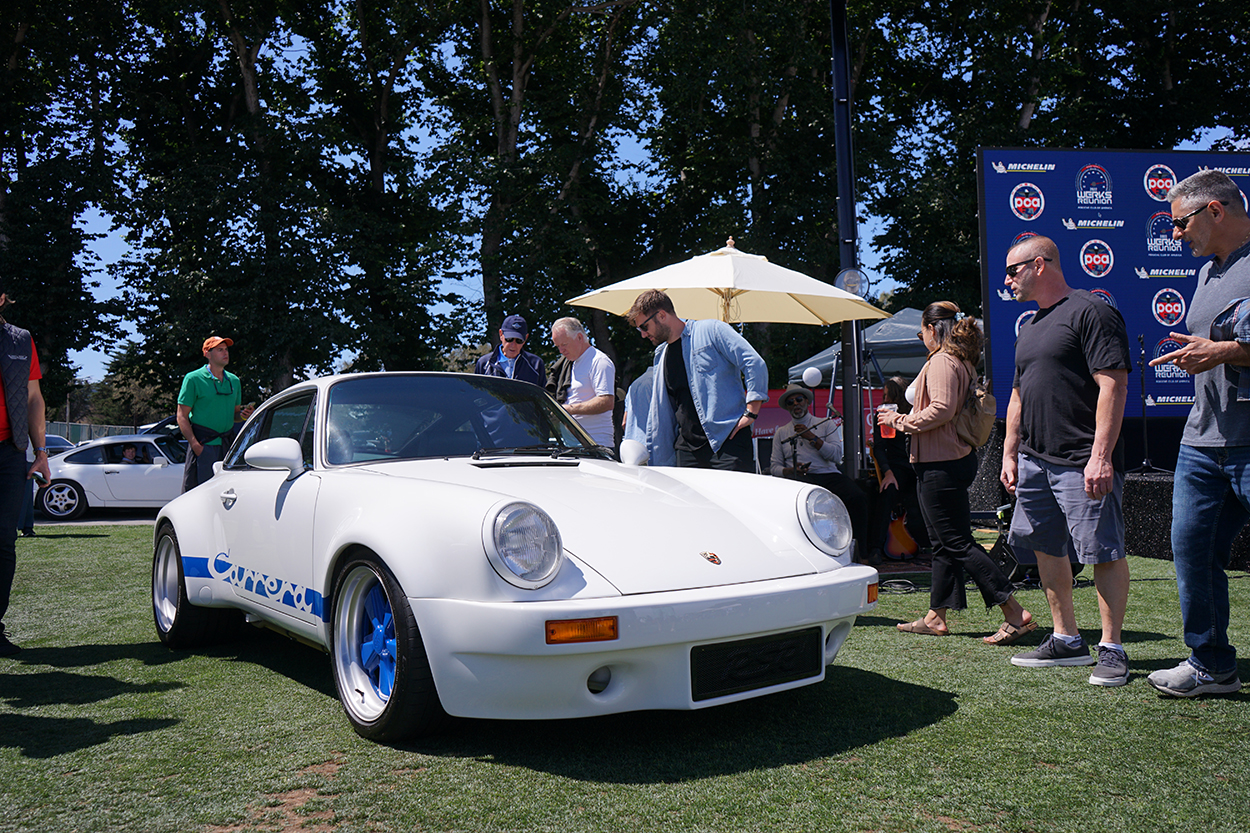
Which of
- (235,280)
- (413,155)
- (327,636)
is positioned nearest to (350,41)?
(413,155)

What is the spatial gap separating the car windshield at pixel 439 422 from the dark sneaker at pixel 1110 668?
214 cm

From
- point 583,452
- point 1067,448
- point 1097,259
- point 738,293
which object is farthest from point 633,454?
point 1097,259

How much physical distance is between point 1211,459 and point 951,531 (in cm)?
140

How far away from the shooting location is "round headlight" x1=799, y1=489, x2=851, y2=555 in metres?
3.35

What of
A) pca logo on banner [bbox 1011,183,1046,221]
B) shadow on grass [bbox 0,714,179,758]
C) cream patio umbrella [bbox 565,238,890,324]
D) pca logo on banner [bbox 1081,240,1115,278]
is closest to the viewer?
shadow on grass [bbox 0,714,179,758]

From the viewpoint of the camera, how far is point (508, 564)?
2.69 meters

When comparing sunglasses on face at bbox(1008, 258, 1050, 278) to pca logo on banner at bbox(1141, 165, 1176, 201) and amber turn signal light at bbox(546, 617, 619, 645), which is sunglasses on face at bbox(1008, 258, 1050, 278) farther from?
pca logo on banner at bbox(1141, 165, 1176, 201)

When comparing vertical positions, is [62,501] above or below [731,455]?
below

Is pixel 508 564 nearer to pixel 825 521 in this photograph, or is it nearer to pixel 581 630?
pixel 581 630

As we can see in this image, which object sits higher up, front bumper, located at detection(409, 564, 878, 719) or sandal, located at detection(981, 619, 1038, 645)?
front bumper, located at detection(409, 564, 878, 719)

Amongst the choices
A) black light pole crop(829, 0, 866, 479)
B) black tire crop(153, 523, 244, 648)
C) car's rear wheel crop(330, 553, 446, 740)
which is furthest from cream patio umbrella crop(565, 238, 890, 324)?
car's rear wheel crop(330, 553, 446, 740)

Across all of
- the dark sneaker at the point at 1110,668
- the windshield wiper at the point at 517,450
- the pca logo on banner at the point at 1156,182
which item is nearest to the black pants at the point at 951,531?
the dark sneaker at the point at 1110,668

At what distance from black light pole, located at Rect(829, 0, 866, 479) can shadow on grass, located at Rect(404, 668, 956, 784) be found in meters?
4.32

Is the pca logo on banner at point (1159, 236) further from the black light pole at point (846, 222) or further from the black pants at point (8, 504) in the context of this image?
the black pants at point (8, 504)
